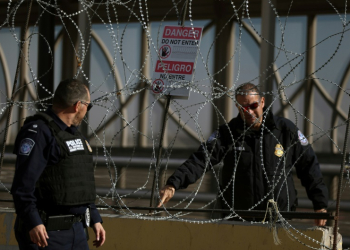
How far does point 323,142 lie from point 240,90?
86.0 inches

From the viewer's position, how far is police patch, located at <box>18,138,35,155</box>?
11.4 ft

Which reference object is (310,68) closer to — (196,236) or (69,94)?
(196,236)

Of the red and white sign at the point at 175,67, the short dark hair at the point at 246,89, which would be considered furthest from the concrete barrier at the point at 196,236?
the red and white sign at the point at 175,67

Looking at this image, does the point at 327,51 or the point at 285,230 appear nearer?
the point at 285,230

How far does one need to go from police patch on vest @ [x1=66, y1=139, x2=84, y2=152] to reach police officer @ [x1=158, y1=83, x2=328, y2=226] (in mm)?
1139

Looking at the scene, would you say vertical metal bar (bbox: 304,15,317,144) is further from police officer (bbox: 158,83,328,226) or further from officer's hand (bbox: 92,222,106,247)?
officer's hand (bbox: 92,222,106,247)

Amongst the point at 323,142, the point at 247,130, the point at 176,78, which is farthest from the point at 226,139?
the point at 323,142

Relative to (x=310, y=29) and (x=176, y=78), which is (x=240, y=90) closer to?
(x=176, y=78)

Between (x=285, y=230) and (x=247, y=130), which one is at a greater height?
(x=247, y=130)

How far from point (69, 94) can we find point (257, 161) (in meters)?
1.68

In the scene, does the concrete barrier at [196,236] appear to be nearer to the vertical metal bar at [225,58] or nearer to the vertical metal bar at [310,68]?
the vertical metal bar at [310,68]

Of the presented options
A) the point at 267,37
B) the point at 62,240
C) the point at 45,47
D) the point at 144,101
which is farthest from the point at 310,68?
the point at 62,240

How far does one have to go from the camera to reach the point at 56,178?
11.8 feet

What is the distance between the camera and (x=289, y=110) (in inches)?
272
